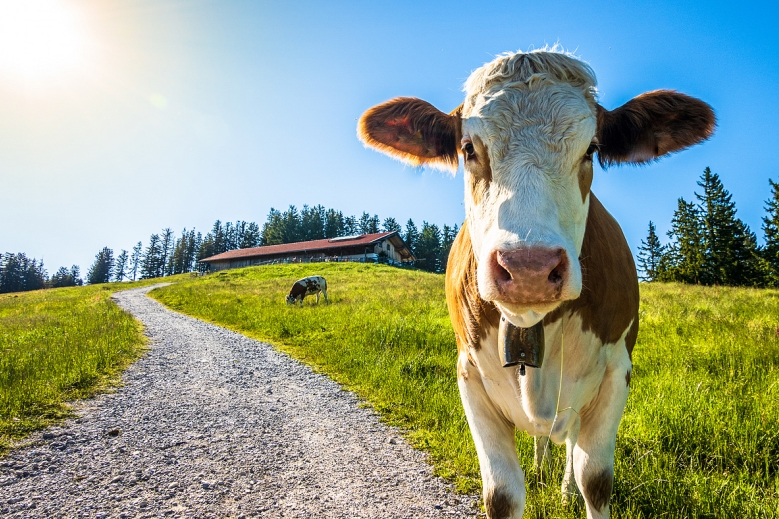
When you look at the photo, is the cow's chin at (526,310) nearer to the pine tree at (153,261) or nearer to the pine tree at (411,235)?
the pine tree at (411,235)

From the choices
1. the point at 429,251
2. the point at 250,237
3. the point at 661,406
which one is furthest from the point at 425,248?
the point at 661,406

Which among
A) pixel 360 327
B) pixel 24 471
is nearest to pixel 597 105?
pixel 24 471

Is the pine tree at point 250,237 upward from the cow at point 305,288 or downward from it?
upward

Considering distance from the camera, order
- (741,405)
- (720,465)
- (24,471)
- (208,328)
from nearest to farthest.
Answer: (720,465) < (24,471) < (741,405) < (208,328)

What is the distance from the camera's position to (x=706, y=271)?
136ft

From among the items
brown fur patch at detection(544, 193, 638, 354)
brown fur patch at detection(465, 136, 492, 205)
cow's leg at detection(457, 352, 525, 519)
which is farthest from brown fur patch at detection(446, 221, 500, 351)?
brown fur patch at detection(465, 136, 492, 205)

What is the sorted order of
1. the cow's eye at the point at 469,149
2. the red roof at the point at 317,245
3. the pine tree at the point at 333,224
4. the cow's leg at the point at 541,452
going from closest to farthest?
the cow's eye at the point at 469,149 → the cow's leg at the point at 541,452 → the red roof at the point at 317,245 → the pine tree at the point at 333,224

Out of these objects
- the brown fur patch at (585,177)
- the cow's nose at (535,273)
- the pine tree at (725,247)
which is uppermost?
the pine tree at (725,247)

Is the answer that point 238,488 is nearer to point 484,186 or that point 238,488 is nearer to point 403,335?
point 484,186

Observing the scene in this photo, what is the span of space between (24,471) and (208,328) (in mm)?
9902

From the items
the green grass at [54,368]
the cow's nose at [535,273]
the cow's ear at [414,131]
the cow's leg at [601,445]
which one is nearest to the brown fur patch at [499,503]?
the cow's leg at [601,445]

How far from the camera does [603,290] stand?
2.39 metres

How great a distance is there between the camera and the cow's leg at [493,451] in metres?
2.24

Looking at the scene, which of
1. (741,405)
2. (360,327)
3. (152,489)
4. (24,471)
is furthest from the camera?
(360,327)
